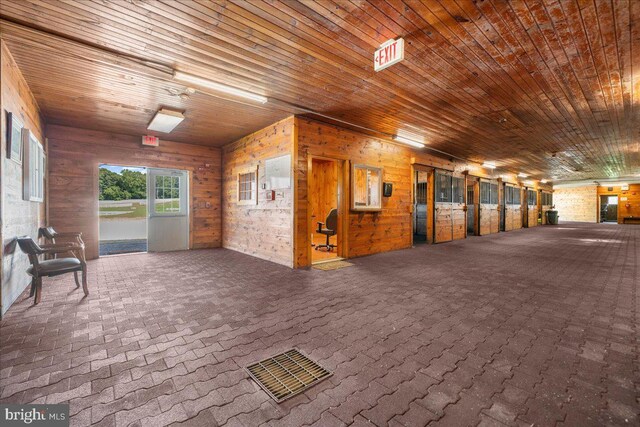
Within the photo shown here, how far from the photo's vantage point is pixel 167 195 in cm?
745

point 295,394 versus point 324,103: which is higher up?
point 324,103

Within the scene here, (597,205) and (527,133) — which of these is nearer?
(527,133)

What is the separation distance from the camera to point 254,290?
3881mm

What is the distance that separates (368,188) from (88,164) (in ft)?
21.7

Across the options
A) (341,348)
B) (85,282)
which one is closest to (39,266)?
(85,282)

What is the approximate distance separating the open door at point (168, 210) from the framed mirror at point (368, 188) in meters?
4.76

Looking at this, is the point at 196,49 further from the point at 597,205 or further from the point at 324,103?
the point at 597,205

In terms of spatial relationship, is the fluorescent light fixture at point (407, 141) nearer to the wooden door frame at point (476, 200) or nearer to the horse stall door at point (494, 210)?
the wooden door frame at point (476, 200)

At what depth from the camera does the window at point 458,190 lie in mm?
9789

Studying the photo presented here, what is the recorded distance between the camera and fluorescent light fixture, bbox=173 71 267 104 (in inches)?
146

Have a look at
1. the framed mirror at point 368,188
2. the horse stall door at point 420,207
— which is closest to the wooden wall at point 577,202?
the horse stall door at point 420,207

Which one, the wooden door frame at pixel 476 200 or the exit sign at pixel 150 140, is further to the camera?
the wooden door frame at pixel 476 200

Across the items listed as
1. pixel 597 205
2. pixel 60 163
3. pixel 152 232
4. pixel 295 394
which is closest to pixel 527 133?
pixel 295 394

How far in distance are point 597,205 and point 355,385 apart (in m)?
26.5
